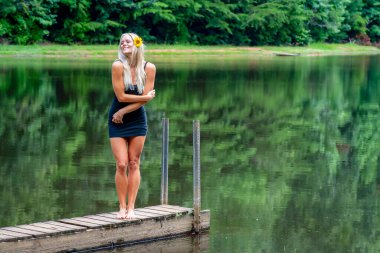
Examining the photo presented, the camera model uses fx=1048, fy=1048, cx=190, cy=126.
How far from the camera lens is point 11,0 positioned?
56906 millimetres

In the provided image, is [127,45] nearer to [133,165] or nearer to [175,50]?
[133,165]

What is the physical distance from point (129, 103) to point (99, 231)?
4.44 ft

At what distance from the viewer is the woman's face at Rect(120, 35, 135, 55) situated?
1048 cm

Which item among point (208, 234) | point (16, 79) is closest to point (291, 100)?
point (16, 79)

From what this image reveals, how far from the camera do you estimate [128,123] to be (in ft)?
35.2

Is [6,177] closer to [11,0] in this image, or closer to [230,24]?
[11,0]

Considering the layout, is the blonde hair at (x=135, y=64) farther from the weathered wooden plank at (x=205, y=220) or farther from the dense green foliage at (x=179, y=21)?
the dense green foliage at (x=179, y=21)

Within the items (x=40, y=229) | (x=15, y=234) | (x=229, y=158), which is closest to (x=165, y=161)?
(x=40, y=229)

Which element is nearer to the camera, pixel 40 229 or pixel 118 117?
pixel 40 229

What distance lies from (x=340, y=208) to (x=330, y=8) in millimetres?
68678

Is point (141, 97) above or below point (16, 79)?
above

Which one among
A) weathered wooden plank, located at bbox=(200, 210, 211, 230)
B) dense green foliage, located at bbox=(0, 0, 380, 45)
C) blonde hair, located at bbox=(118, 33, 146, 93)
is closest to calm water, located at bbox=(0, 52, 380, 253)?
weathered wooden plank, located at bbox=(200, 210, 211, 230)

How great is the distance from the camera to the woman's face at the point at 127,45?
34.4 feet

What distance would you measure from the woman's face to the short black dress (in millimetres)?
378
